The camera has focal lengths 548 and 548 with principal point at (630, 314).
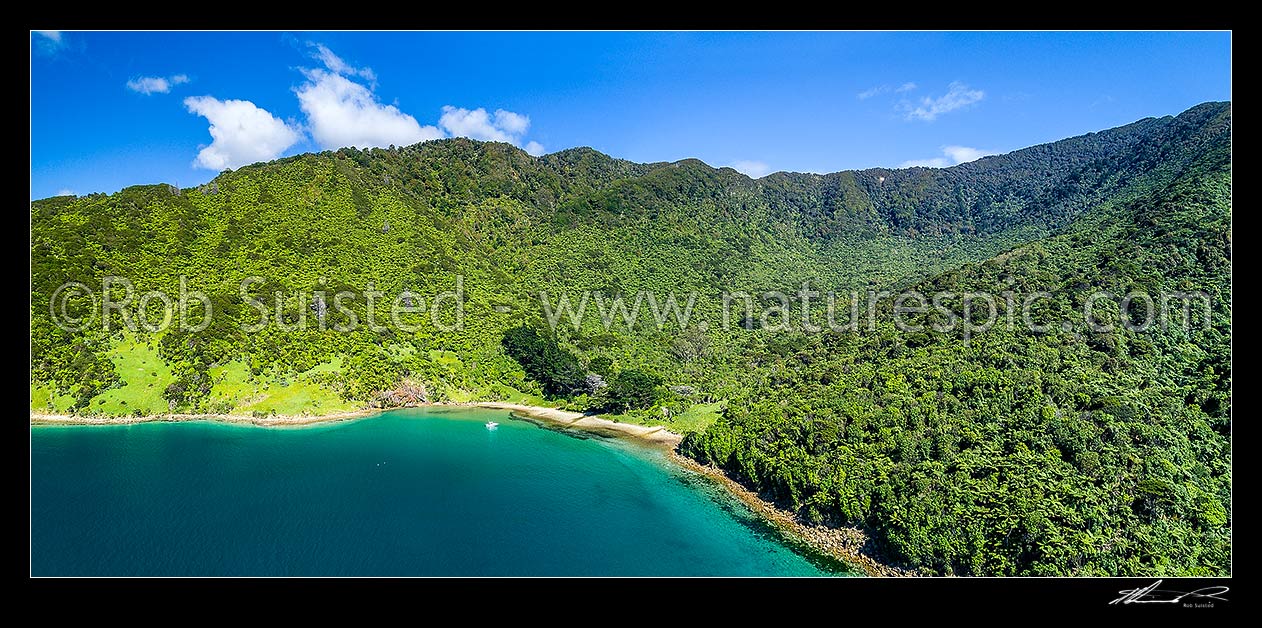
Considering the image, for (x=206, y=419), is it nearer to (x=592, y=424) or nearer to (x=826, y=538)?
(x=592, y=424)

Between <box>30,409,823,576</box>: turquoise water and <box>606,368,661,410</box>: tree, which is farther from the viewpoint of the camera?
<box>606,368,661,410</box>: tree

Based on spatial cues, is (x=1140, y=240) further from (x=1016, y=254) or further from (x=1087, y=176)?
(x=1087, y=176)
